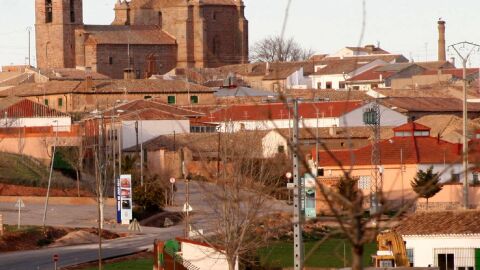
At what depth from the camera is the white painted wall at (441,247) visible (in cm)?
2469

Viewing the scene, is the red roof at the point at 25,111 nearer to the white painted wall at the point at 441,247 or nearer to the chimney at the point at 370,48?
the white painted wall at the point at 441,247

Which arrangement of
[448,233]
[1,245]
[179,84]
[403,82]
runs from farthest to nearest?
1. [403,82]
2. [179,84]
3. [1,245]
4. [448,233]

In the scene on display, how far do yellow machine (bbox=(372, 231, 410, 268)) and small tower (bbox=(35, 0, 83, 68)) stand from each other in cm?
8712

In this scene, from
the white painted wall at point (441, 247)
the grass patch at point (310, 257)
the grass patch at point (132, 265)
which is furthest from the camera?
the grass patch at point (132, 265)

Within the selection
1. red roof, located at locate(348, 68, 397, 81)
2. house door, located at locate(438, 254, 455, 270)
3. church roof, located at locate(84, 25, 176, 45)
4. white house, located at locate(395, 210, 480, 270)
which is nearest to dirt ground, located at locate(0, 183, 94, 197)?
white house, located at locate(395, 210, 480, 270)

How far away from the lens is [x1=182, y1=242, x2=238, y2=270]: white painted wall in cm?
2716

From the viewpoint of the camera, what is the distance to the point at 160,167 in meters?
63.3

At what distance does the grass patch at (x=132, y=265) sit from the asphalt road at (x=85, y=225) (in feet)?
3.50

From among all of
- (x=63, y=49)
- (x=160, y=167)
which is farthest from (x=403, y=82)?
(x=160, y=167)

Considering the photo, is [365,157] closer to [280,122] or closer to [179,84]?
[280,122]

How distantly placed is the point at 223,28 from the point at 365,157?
6719 centimetres

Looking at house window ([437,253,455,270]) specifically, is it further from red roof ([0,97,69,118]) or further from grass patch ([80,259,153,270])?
red roof ([0,97,69,118])

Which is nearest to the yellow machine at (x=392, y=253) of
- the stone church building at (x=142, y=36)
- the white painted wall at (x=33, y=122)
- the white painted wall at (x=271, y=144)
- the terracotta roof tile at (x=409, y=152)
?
the terracotta roof tile at (x=409, y=152)

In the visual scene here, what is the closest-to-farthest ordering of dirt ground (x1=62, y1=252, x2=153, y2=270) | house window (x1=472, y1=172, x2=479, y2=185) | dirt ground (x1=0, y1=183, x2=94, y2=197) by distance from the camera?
1. dirt ground (x1=62, y1=252, x2=153, y2=270)
2. house window (x1=472, y1=172, x2=479, y2=185)
3. dirt ground (x1=0, y1=183, x2=94, y2=197)
